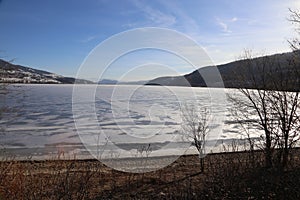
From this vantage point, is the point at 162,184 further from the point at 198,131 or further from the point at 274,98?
the point at 274,98

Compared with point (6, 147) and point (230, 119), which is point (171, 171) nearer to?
point (6, 147)

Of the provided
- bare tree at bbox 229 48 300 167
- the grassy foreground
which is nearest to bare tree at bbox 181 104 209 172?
bare tree at bbox 229 48 300 167

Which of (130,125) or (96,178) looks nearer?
(96,178)

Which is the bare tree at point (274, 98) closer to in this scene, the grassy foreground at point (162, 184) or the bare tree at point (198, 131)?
the grassy foreground at point (162, 184)

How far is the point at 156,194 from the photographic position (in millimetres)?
9734

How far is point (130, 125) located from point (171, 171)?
Answer: 34.9 feet

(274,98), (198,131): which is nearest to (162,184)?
(198,131)

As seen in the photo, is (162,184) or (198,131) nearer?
(162,184)

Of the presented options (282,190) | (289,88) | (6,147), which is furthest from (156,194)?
(6,147)

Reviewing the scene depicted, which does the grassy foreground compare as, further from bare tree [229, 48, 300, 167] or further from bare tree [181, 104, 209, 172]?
bare tree [181, 104, 209, 172]

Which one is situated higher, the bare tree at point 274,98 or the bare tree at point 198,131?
the bare tree at point 274,98

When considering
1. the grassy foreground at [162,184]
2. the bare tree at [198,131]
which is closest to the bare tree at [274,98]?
the grassy foreground at [162,184]

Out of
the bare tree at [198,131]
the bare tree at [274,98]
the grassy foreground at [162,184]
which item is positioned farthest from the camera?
the bare tree at [198,131]

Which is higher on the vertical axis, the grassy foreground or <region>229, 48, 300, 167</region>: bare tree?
<region>229, 48, 300, 167</region>: bare tree
